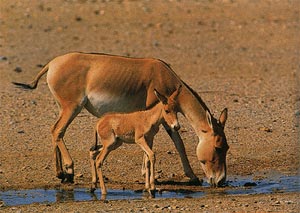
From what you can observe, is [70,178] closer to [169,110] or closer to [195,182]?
[195,182]

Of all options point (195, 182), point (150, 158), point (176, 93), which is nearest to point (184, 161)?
point (195, 182)

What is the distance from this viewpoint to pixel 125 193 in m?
11.8

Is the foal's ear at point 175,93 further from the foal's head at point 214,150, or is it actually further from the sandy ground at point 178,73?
the sandy ground at point 178,73

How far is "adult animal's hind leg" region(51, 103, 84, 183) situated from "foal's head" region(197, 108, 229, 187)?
1509 mm

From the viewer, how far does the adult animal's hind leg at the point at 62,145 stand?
12.3 metres

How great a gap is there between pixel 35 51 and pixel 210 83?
472cm

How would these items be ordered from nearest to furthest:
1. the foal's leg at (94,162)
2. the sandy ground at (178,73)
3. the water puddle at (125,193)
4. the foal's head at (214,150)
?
the water puddle at (125,193) < the foal's leg at (94,162) < the foal's head at (214,150) < the sandy ground at (178,73)

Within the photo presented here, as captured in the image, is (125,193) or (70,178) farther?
→ (70,178)

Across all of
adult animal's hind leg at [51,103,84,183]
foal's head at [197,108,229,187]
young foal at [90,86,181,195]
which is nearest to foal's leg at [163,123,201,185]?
foal's head at [197,108,229,187]

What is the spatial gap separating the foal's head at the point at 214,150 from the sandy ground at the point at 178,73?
1.21ft

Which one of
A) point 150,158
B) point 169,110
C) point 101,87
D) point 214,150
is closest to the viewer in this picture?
point 150,158

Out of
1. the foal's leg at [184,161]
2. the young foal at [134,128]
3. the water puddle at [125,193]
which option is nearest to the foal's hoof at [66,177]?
the water puddle at [125,193]

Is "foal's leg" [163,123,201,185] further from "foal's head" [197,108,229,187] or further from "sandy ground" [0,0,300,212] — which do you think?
"foal's head" [197,108,229,187]

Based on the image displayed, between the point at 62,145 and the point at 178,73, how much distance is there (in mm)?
7687
